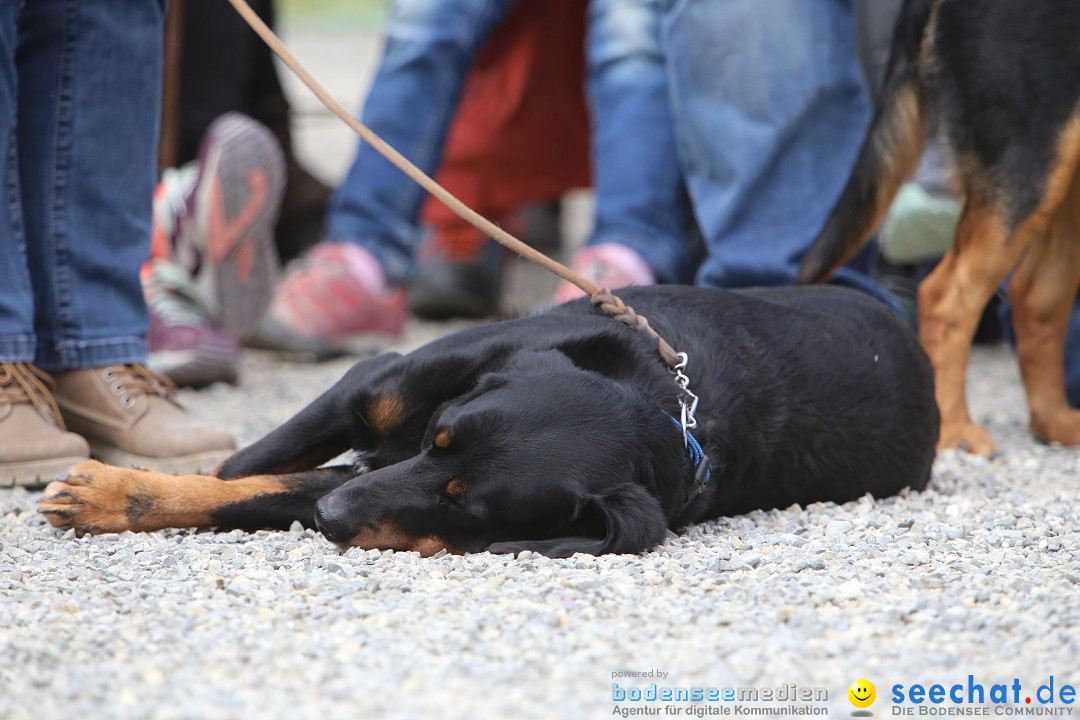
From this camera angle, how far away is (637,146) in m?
4.75

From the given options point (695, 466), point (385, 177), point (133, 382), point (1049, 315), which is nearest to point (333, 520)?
point (695, 466)

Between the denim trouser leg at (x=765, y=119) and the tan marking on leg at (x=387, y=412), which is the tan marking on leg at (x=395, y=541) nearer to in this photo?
the tan marking on leg at (x=387, y=412)

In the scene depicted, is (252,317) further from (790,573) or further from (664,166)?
(790,573)

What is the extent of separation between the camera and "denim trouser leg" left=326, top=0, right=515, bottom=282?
16.1ft

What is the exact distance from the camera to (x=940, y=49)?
340 centimetres

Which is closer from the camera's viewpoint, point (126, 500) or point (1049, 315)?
point (126, 500)

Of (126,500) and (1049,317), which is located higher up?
(126,500)

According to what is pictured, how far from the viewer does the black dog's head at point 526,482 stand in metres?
2.14

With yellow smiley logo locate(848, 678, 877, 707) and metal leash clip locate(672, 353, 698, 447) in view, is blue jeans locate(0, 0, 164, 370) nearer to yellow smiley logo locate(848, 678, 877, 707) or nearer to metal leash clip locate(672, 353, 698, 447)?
metal leash clip locate(672, 353, 698, 447)

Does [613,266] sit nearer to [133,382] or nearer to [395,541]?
[133,382]

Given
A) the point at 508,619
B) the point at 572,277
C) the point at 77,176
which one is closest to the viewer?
the point at 508,619

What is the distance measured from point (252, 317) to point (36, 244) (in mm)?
1742

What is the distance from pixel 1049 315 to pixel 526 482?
234 centimetres

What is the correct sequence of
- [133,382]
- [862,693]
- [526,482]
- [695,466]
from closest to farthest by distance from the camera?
[862,693] → [526,482] → [695,466] → [133,382]
